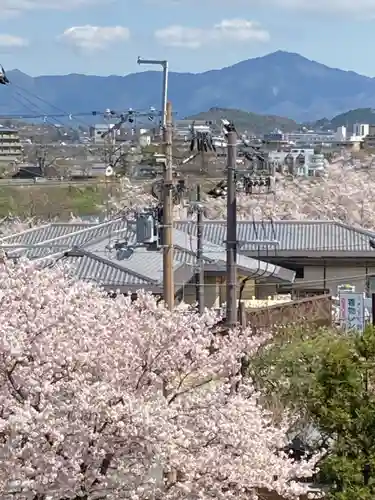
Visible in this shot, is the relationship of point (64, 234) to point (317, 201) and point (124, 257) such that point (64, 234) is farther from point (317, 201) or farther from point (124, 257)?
point (317, 201)

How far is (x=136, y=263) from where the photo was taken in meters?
18.9

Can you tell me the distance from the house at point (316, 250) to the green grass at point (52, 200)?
1985 cm

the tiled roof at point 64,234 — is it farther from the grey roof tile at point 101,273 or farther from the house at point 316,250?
the grey roof tile at point 101,273

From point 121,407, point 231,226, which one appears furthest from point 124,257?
point 121,407

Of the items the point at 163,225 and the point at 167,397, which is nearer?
the point at 167,397

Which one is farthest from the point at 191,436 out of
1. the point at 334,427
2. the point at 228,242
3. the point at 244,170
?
the point at 244,170

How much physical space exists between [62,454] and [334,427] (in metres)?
2.34

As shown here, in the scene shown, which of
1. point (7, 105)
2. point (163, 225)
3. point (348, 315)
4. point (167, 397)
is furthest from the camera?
point (7, 105)

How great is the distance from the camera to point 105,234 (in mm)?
23391

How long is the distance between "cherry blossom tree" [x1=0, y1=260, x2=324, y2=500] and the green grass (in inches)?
1474

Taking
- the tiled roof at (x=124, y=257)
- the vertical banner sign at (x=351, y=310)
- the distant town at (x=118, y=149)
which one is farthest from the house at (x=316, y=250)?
the vertical banner sign at (x=351, y=310)

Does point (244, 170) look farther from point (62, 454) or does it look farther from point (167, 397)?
point (62, 454)

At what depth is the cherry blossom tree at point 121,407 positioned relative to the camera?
6.45 metres

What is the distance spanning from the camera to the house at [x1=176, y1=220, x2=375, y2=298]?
25250 millimetres
